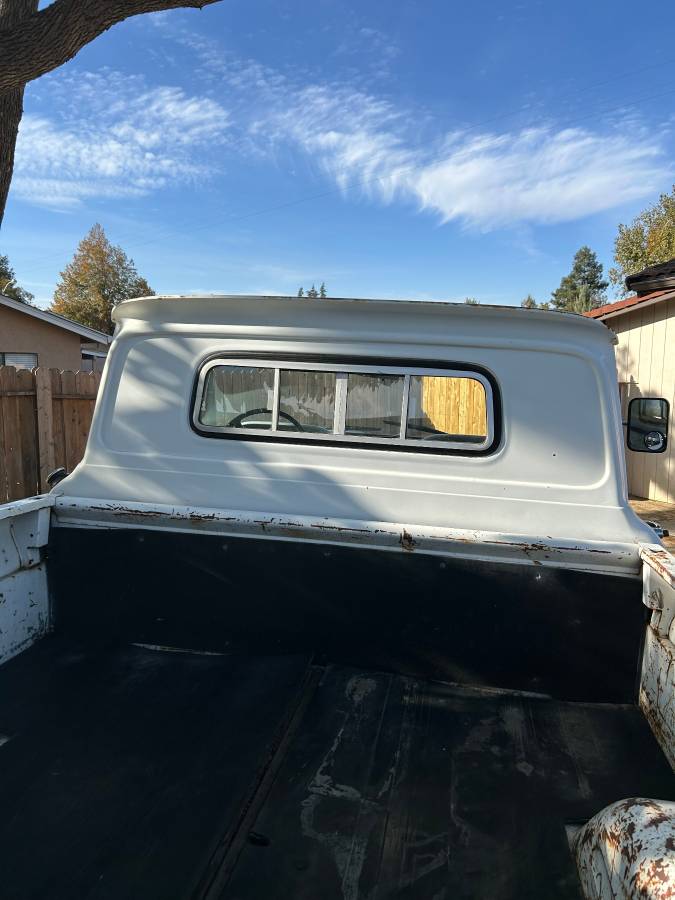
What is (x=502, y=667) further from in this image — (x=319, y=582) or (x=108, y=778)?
(x=108, y=778)

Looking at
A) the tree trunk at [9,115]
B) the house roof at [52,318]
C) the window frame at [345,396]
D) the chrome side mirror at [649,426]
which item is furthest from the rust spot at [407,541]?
the house roof at [52,318]

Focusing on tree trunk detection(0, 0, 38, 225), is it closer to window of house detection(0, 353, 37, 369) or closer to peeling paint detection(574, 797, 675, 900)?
peeling paint detection(574, 797, 675, 900)

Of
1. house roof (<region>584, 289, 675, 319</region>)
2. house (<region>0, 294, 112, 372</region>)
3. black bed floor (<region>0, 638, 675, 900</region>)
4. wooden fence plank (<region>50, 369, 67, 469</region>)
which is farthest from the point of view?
house (<region>0, 294, 112, 372</region>)

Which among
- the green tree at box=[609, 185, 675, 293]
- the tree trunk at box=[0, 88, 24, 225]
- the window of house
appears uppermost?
the green tree at box=[609, 185, 675, 293]

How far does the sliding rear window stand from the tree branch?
5.30 meters

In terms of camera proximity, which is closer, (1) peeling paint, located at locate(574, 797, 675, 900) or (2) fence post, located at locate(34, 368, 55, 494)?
(1) peeling paint, located at locate(574, 797, 675, 900)

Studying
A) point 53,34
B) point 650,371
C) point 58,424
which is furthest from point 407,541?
point 650,371

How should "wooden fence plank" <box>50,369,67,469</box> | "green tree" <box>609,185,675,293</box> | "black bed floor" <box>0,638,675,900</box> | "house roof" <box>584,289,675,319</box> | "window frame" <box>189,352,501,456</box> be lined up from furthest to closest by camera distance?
"green tree" <box>609,185,675,293</box> → "house roof" <box>584,289,675,319</box> → "wooden fence plank" <box>50,369,67,469</box> → "window frame" <box>189,352,501,456</box> → "black bed floor" <box>0,638,675,900</box>

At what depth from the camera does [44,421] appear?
7082 millimetres

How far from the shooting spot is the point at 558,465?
101 inches

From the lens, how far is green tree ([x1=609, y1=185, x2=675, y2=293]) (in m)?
27.4

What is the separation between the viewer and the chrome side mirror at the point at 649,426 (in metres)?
2.71

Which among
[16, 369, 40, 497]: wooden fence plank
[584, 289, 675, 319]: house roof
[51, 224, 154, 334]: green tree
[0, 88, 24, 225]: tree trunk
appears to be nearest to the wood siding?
[584, 289, 675, 319]: house roof

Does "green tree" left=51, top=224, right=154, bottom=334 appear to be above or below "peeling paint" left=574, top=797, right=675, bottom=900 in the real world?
above
